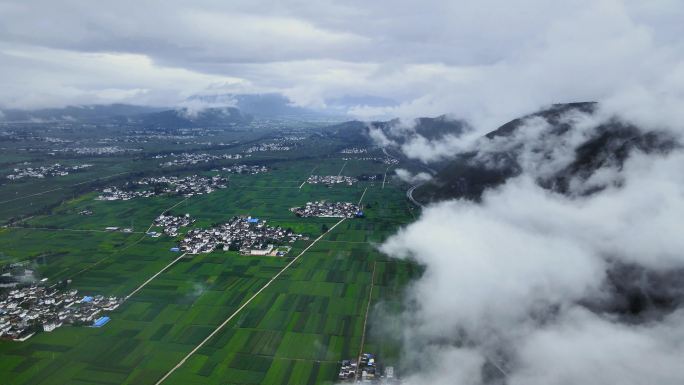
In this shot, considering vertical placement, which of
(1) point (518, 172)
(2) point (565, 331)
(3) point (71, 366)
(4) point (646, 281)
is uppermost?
(1) point (518, 172)

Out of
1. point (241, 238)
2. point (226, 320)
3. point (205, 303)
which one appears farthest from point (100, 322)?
point (241, 238)

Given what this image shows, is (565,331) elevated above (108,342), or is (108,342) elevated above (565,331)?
(565,331)

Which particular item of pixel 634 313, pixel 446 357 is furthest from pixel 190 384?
pixel 634 313

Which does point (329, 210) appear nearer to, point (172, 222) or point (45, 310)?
point (172, 222)

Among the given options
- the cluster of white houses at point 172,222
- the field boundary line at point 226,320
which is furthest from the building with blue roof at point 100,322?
the cluster of white houses at point 172,222

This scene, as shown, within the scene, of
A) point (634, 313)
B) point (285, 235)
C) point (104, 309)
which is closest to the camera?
point (634, 313)

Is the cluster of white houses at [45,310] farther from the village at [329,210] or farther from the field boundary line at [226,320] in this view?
the village at [329,210]

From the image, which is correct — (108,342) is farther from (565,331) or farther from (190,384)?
(565,331)

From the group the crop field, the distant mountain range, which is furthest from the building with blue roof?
the distant mountain range
